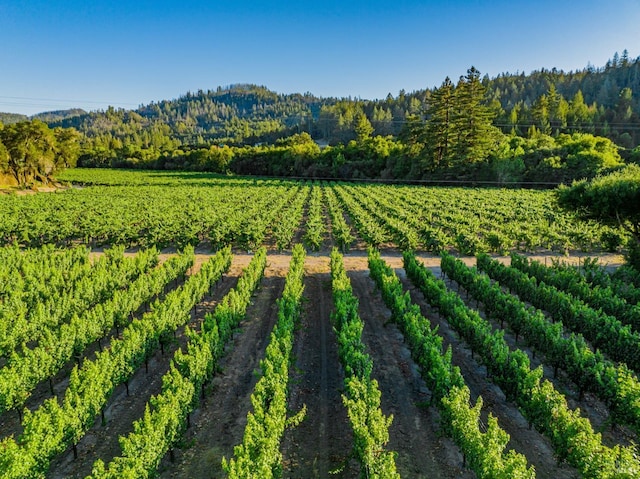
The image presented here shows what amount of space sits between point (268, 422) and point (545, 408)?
677 cm

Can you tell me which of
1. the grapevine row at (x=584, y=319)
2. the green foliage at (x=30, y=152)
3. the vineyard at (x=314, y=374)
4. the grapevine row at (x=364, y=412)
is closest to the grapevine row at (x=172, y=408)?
the vineyard at (x=314, y=374)

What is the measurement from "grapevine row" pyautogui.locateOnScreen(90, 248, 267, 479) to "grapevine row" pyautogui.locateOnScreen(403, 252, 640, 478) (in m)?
8.85

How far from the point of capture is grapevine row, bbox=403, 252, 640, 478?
300 inches

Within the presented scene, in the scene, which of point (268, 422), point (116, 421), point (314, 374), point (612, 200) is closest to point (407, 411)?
A: point (314, 374)

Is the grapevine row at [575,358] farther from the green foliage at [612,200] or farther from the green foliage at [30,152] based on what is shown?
the green foliage at [30,152]

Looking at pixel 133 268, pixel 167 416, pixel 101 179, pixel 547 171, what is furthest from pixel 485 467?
pixel 101 179

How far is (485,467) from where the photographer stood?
7586mm

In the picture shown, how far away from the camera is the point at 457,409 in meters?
9.07

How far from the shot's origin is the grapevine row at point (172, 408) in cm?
766

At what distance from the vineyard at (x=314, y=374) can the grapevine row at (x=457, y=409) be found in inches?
2.2

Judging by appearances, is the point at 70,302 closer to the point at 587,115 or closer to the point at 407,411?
the point at 407,411

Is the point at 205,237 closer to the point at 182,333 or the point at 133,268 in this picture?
the point at 133,268

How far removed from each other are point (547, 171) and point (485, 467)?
67762mm

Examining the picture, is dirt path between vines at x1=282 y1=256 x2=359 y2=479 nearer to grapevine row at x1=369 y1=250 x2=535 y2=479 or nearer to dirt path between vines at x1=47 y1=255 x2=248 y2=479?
grapevine row at x1=369 y1=250 x2=535 y2=479
